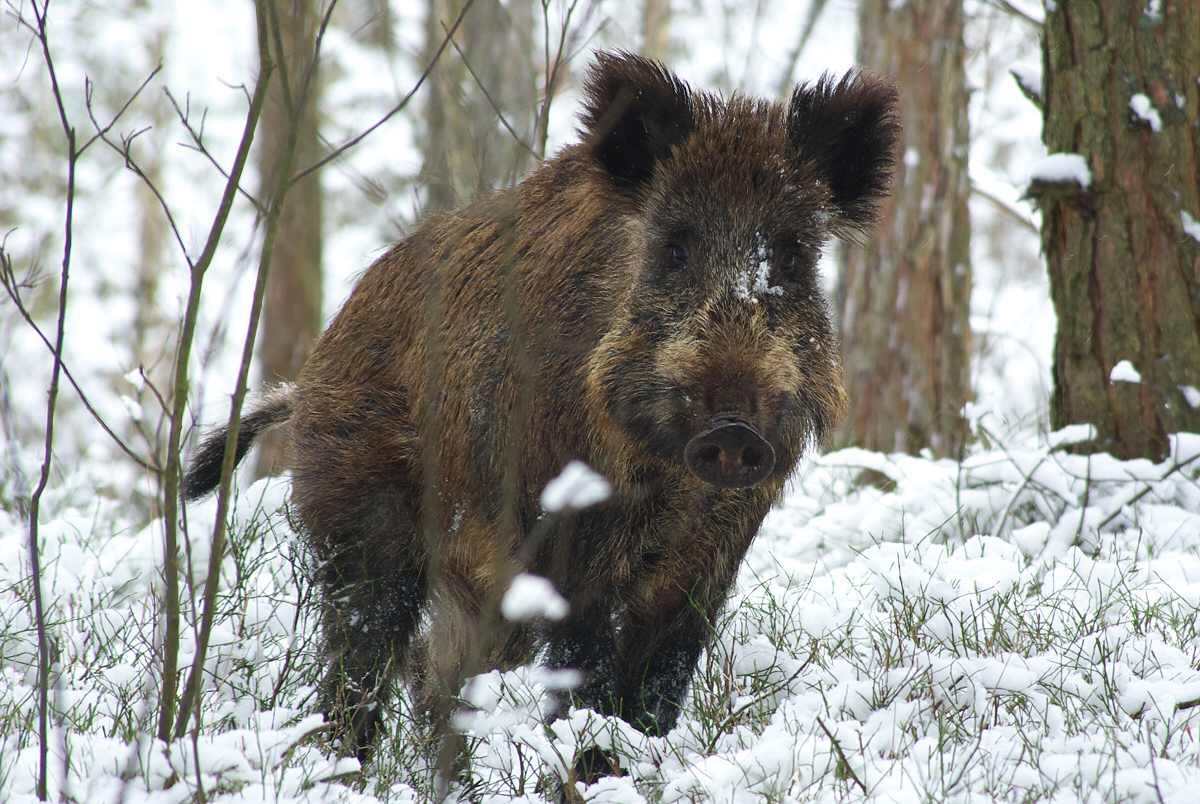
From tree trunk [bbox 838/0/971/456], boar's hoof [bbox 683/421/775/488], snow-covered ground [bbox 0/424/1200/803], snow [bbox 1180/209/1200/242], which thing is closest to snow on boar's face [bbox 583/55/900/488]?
boar's hoof [bbox 683/421/775/488]

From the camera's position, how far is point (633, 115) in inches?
116

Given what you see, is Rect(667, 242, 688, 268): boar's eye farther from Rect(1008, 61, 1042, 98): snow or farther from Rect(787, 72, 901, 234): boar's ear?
Rect(1008, 61, 1042, 98): snow

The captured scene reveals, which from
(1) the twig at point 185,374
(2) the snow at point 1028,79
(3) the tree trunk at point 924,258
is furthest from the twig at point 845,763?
(3) the tree trunk at point 924,258

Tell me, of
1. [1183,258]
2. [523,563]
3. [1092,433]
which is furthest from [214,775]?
[1183,258]

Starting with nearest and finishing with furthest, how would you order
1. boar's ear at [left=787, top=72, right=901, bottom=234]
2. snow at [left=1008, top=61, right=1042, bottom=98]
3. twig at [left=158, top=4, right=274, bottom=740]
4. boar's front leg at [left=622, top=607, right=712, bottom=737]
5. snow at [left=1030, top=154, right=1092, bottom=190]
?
twig at [left=158, top=4, right=274, bottom=740]
boar's front leg at [left=622, top=607, right=712, bottom=737]
boar's ear at [left=787, top=72, right=901, bottom=234]
snow at [left=1030, top=154, right=1092, bottom=190]
snow at [left=1008, top=61, right=1042, bottom=98]

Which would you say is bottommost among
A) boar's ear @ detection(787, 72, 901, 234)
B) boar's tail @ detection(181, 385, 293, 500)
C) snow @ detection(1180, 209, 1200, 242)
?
boar's tail @ detection(181, 385, 293, 500)

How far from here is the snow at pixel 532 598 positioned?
255 centimetres

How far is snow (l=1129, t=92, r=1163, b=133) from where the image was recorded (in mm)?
3914

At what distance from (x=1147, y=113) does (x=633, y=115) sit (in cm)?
235

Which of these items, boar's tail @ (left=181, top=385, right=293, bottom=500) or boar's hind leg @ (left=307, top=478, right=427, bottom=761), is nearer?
boar's hind leg @ (left=307, top=478, right=427, bottom=761)

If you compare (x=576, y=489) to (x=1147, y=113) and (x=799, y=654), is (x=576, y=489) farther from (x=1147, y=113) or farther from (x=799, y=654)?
(x=1147, y=113)

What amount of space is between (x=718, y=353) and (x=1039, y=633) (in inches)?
51.4

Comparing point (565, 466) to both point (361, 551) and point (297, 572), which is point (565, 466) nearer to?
point (361, 551)

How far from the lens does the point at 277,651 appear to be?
3.31m
